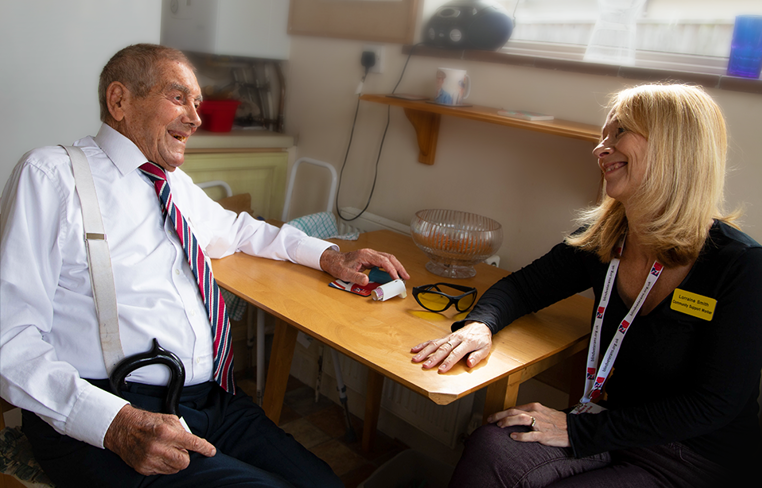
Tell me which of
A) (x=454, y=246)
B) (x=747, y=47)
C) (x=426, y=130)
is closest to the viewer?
(x=747, y=47)

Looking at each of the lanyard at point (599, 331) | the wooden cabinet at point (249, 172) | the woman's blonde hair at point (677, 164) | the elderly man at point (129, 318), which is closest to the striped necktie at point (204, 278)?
the elderly man at point (129, 318)

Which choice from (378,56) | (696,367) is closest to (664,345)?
(696,367)

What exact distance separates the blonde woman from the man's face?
2.32 ft

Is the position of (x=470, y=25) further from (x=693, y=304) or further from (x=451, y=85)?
(x=693, y=304)

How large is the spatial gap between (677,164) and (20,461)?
1464mm

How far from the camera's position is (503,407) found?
1322mm

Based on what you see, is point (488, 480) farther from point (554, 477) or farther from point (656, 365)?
point (656, 365)

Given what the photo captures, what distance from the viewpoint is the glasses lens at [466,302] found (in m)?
1.54

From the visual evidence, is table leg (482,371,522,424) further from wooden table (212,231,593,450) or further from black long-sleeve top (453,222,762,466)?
black long-sleeve top (453,222,762,466)

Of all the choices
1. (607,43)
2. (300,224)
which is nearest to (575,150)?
(607,43)

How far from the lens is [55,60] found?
1.92 m

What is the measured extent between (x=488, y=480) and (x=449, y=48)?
4.77ft

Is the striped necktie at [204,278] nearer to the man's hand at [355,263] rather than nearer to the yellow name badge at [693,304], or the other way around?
the man's hand at [355,263]

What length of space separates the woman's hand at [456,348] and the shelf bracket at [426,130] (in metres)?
1.01
